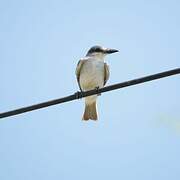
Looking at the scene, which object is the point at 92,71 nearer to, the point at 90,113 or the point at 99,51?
the point at 99,51

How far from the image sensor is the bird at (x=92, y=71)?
11891mm

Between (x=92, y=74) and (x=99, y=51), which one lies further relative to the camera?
(x=99, y=51)

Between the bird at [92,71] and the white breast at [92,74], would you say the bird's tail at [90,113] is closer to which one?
the bird at [92,71]

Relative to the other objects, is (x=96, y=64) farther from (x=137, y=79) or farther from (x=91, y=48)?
(x=137, y=79)

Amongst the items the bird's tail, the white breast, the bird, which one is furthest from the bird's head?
the bird's tail

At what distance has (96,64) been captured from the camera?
1197 centimetres

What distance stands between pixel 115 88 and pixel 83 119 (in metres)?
5.73

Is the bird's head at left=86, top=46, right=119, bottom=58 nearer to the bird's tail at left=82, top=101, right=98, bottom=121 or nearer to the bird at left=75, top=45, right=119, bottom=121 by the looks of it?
the bird at left=75, top=45, right=119, bottom=121

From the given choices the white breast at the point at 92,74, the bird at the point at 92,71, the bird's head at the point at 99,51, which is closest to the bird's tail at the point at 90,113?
the bird at the point at 92,71

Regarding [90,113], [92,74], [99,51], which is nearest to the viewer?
[92,74]

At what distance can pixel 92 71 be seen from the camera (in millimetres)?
11914

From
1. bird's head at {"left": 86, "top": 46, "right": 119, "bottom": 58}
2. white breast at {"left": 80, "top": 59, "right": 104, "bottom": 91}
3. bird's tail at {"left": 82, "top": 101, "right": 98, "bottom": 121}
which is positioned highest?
bird's head at {"left": 86, "top": 46, "right": 119, "bottom": 58}

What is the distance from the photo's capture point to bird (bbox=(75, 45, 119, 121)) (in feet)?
39.0

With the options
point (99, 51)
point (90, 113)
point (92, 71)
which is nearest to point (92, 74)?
point (92, 71)
